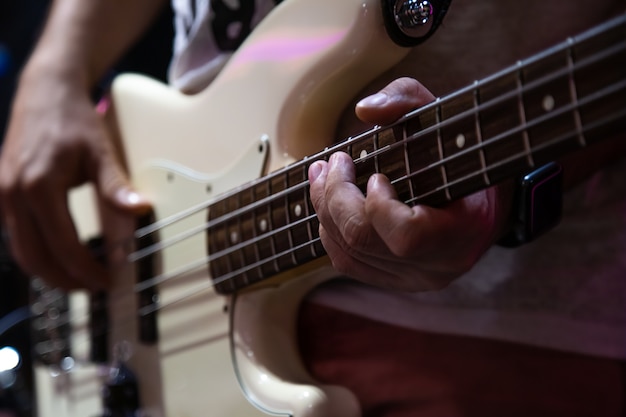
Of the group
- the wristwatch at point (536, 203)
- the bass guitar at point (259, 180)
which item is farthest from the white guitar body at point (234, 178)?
the wristwatch at point (536, 203)

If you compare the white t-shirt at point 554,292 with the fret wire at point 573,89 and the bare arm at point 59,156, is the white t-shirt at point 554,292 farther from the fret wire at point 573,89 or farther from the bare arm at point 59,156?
the bare arm at point 59,156

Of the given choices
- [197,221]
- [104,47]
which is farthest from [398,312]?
[104,47]

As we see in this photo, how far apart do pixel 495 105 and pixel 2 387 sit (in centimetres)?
76

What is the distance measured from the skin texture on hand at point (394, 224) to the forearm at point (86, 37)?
1.78 feet

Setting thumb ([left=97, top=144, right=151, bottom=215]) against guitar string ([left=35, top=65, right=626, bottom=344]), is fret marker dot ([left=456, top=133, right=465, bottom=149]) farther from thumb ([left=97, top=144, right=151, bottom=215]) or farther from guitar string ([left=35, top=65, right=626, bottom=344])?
thumb ([left=97, top=144, right=151, bottom=215])

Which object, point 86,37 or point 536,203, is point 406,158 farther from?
point 86,37

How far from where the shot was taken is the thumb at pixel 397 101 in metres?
0.38

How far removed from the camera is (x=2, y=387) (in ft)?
2.80

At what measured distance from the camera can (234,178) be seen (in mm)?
550

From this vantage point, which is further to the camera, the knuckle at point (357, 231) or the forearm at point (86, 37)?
the forearm at point (86, 37)

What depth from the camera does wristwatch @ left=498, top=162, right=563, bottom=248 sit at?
386mm

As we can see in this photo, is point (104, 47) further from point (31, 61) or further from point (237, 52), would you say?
point (237, 52)

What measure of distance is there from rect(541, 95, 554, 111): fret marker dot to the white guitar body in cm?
11

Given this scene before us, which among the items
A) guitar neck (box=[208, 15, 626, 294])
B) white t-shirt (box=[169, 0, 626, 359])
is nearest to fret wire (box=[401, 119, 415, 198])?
guitar neck (box=[208, 15, 626, 294])
